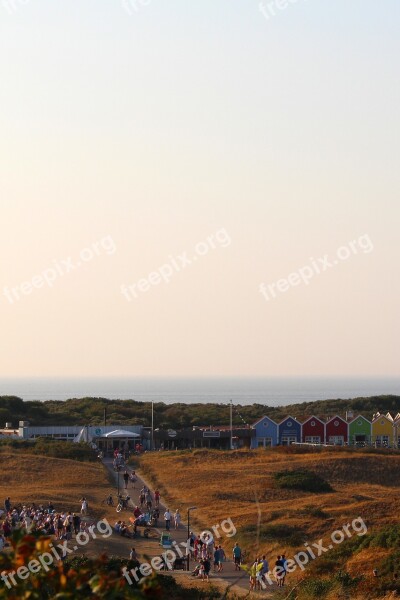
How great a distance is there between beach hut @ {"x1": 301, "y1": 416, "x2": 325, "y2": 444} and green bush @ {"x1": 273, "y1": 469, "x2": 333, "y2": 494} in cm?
1912

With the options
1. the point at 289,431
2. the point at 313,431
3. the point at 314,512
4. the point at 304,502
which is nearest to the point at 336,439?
the point at 313,431

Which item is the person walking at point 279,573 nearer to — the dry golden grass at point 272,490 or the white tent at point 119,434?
the dry golden grass at point 272,490

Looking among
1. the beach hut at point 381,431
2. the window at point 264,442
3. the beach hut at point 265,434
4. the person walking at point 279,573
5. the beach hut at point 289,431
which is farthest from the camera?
the beach hut at point 381,431

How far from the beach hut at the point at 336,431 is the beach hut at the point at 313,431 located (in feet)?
1.12

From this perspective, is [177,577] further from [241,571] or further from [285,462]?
[285,462]

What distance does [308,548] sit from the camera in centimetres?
3328

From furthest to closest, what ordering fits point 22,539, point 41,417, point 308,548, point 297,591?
1. point 41,417
2. point 308,548
3. point 297,591
4. point 22,539

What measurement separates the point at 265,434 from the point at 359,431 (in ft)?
21.1

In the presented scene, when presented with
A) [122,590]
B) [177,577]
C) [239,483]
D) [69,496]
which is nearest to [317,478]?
[239,483]

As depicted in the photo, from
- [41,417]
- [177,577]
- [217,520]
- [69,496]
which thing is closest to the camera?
[177,577]

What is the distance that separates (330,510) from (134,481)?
13604mm

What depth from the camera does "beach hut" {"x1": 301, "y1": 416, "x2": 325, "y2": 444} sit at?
70.2 m

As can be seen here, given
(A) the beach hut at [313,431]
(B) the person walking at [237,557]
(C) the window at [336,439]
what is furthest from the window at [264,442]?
(B) the person walking at [237,557]

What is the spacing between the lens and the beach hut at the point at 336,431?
7012 centimetres
